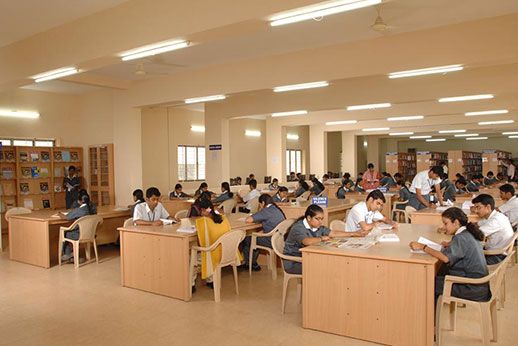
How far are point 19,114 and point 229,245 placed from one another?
7327 millimetres

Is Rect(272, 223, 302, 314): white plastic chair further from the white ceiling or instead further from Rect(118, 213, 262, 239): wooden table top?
the white ceiling

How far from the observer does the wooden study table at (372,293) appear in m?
3.33

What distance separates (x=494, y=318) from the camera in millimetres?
3652

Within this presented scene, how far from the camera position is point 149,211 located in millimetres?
5902

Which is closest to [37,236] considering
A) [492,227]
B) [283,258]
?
[283,258]

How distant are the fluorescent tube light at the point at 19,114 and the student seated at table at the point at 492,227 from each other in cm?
935

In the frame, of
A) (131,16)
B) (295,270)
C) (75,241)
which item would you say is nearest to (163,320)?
(295,270)

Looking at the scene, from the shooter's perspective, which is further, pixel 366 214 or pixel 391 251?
pixel 366 214

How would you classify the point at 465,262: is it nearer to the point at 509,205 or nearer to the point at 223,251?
the point at 223,251

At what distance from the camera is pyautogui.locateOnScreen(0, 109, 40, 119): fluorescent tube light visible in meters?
9.48

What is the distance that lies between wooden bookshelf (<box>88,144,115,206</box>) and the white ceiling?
4.45 m

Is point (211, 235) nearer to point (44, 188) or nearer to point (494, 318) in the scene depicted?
point (494, 318)

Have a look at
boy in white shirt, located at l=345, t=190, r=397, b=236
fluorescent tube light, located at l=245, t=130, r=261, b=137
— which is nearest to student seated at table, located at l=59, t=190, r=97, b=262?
boy in white shirt, located at l=345, t=190, r=397, b=236

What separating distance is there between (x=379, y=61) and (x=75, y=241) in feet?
16.8
